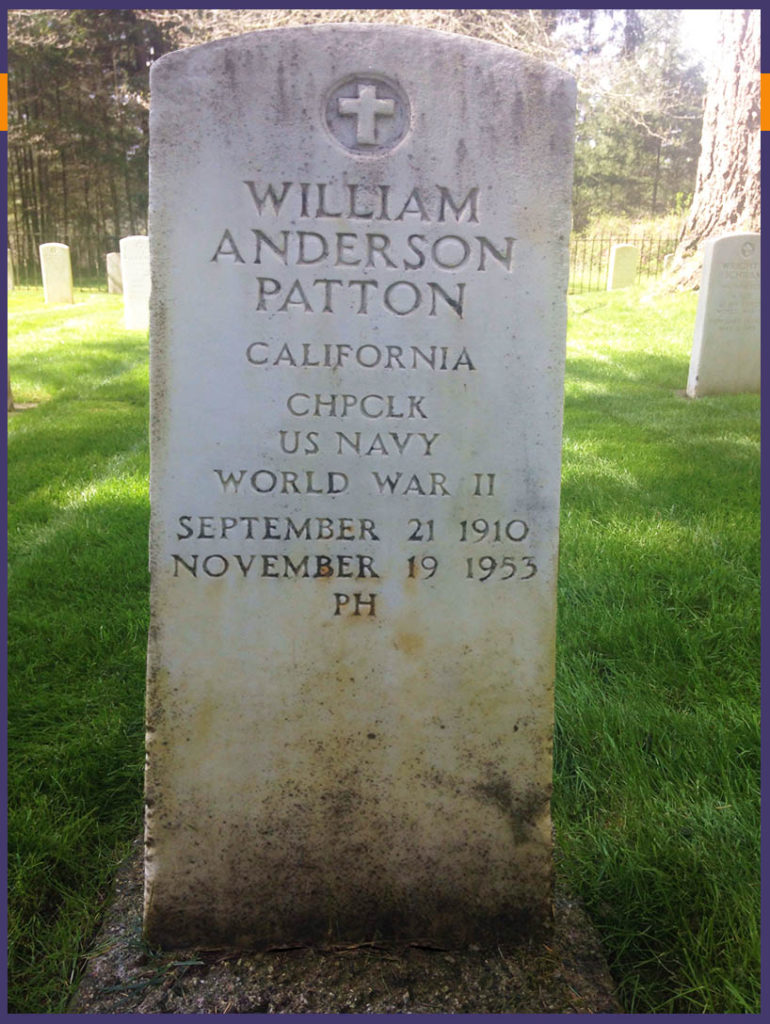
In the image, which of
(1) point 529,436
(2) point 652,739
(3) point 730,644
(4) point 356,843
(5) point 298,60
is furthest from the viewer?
(3) point 730,644

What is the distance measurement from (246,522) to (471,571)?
513mm

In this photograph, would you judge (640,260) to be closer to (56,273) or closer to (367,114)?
(56,273)

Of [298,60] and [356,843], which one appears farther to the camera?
[356,843]

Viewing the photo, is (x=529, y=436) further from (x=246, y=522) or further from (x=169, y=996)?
(x=169, y=996)

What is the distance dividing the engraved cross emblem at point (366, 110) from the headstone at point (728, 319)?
6877 mm

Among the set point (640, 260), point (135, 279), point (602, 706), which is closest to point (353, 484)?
point (602, 706)

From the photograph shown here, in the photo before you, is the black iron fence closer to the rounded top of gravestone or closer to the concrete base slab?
the rounded top of gravestone

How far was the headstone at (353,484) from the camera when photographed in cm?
176

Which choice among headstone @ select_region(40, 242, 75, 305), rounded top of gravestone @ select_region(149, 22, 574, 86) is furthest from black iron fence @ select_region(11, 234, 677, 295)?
rounded top of gravestone @ select_region(149, 22, 574, 86)

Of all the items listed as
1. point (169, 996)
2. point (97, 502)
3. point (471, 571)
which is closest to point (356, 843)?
point (169, 996)

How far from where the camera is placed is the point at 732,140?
11945 millimetres

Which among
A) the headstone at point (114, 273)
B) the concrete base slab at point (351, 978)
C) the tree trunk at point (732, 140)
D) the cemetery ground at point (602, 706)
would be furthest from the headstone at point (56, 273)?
the concrete base slab at point (351, 978)

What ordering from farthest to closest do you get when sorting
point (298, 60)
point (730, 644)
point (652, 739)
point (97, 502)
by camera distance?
1. point (97, 502)
2. point (730, 644)
3. point (652, 739)
4. point (298, 60)

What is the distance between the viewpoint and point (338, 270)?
1.81 metres
